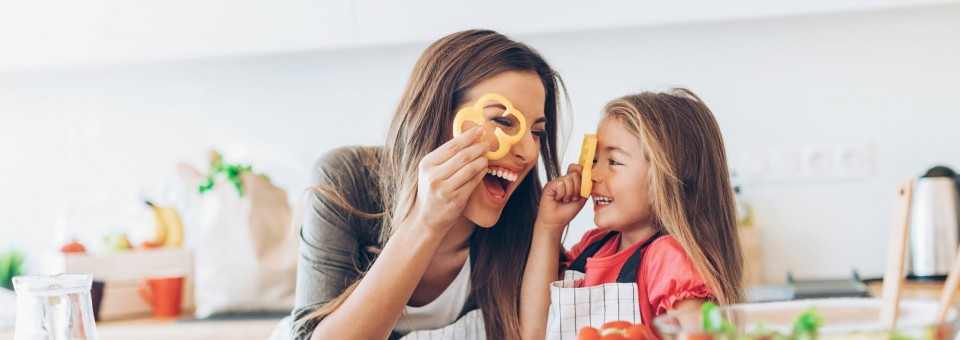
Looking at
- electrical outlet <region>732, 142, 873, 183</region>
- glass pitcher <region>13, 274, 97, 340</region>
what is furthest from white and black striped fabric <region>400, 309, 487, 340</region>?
electrical outlet <region>732, 142, 873, 183</region>

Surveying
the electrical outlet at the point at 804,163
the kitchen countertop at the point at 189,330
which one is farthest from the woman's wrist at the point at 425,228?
the electrical outlet at the point at 804,163

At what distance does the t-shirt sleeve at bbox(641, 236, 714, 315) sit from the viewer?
111 cm

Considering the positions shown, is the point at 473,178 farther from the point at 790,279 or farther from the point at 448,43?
the point at 790,279

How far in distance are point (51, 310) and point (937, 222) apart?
190 centimetres

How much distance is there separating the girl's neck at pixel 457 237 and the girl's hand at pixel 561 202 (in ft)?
0.44

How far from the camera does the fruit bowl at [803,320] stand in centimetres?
58

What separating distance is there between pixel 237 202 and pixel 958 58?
5.89 ft

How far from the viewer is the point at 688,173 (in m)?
1.29

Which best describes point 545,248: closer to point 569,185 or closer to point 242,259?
point 569,185

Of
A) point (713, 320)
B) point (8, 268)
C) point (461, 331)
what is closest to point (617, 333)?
point (713, 320)

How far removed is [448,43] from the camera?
1366 mm

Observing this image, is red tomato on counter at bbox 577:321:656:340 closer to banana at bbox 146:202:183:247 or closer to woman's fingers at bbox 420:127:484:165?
woman's fingers at bbox 420:127:484:165

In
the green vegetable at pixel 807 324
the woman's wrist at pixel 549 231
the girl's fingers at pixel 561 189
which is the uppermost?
the girl's fingers at pixel 561 189

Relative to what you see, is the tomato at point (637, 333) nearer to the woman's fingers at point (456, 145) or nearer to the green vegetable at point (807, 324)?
the green vegetable at point (807, 324)
